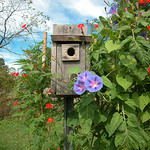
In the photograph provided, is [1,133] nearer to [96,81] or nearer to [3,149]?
[3,149]

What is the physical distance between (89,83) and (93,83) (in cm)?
3

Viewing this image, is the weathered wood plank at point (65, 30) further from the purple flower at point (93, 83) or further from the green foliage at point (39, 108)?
the purple flower at point (93, 83)

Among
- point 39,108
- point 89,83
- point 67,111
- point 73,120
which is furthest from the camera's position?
point 39,108

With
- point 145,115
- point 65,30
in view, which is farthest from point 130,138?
point 65,30

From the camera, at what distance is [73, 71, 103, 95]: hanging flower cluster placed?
1121mm

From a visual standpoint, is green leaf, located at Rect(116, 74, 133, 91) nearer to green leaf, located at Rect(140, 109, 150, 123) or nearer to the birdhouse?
green leaf, located at Rect(140, 109, 150, 123)

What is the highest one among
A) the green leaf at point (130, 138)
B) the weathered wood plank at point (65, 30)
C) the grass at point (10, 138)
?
the weathered wood plank at point (65, 30)

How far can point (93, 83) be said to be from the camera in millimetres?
1151

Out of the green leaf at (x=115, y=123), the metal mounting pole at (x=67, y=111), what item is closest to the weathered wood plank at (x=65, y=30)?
the metal mounting pole at (x=67, y=111)

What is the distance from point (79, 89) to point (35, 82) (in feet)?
3.65

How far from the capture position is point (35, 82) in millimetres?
2188

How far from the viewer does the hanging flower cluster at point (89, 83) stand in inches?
44.1

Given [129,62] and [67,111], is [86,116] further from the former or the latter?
[67,111]

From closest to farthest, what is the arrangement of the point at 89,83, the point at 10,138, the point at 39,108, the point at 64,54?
1. the point at 89,83
2. the point at 64,54
3. the point at 39,108
4. the point at 10,138
